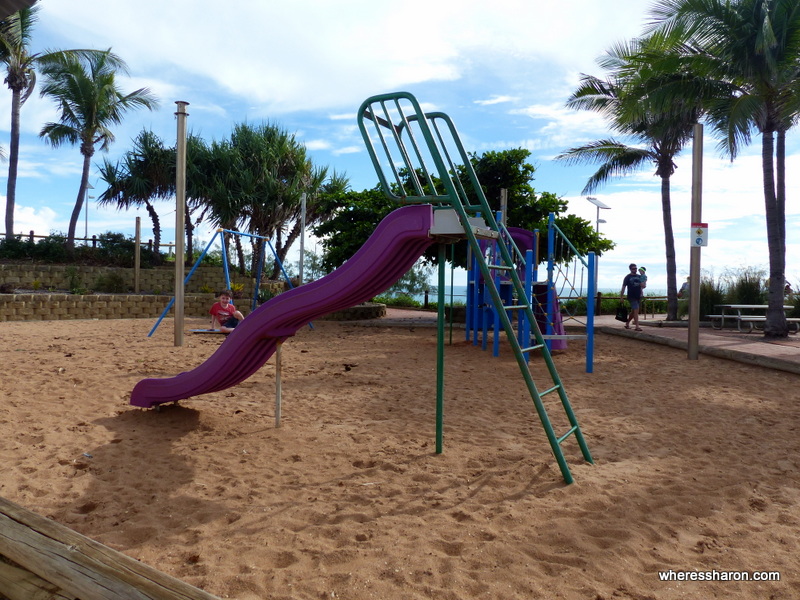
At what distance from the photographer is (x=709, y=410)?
628cm

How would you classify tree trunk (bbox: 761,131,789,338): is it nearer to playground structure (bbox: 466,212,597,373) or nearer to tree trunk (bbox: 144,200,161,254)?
playground structure (bbox: 466,212,597,373)

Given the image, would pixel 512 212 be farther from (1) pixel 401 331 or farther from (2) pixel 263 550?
(2) pixel 263 550

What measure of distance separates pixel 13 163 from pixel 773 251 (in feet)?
78.9

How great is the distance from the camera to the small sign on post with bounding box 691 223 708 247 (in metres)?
10.3

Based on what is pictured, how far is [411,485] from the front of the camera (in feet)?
13.0

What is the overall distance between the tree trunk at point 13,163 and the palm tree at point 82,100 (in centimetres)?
156

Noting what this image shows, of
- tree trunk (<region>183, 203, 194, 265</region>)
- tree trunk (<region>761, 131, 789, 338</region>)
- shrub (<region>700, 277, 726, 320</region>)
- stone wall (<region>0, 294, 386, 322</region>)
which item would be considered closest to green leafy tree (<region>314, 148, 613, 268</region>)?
stone wall (<region>0, 294, 386, 322</region>)

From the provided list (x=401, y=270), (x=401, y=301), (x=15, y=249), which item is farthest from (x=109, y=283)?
(x=401, y=270)

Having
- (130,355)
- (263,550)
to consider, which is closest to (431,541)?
(263,550)

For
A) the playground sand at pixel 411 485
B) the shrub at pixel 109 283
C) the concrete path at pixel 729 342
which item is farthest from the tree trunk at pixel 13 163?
the playground sand at pixel 411 485

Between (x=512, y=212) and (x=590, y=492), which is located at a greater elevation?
(x=512, y=212)

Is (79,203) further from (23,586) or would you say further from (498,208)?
(23,586)

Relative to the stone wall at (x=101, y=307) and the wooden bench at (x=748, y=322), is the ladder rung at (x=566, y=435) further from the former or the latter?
the stone wall at (x=101, y=307)

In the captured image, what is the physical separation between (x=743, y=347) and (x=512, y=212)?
7482mm
